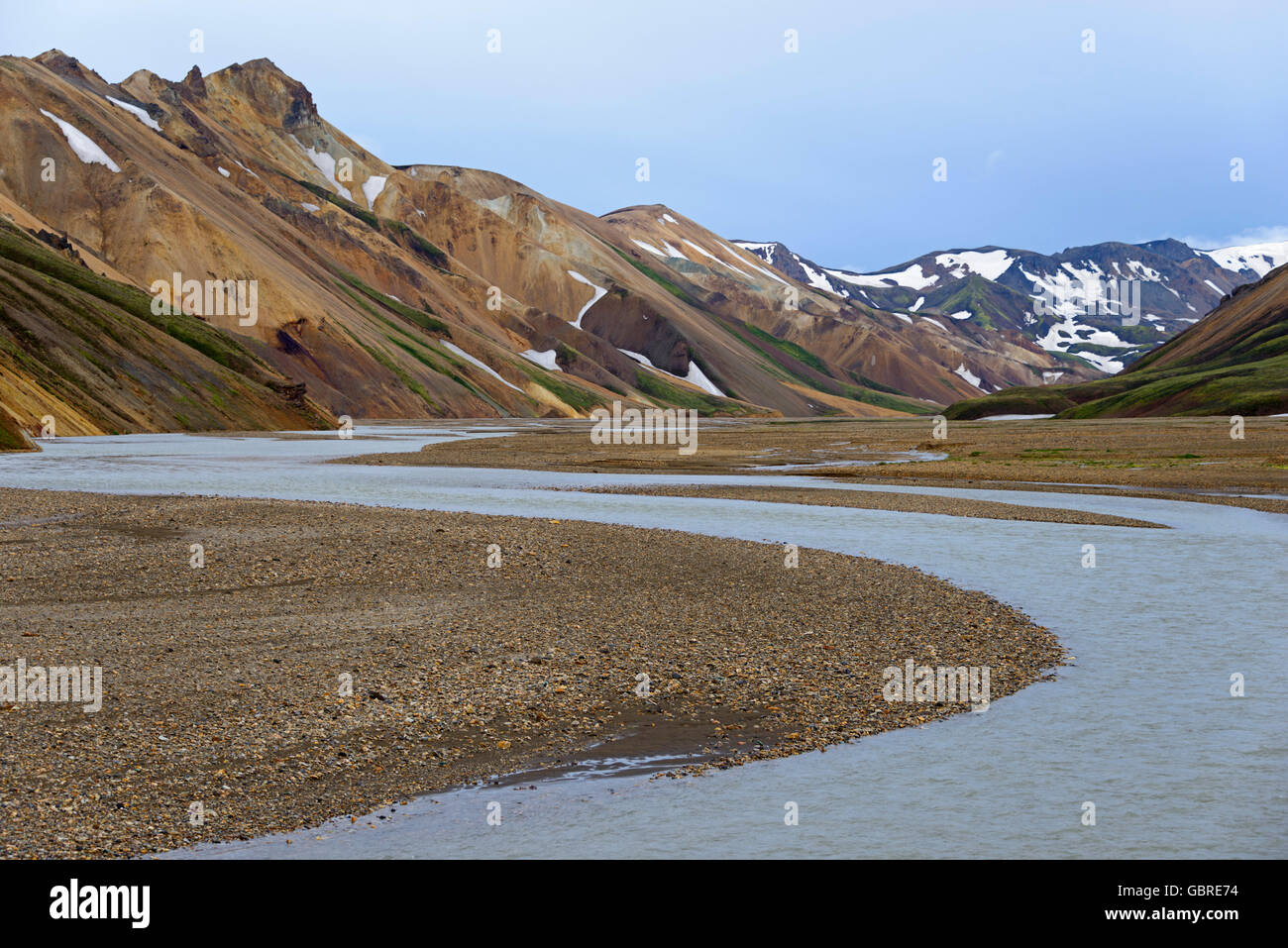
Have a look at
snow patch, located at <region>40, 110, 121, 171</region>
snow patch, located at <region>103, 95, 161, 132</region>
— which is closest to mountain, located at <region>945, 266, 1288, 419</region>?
snow patch, located at <region>40, 110, 121, 171</region>

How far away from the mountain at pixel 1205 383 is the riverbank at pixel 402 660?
5044 inches

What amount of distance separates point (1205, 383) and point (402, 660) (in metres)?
156

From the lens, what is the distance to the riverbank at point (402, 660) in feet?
36.2

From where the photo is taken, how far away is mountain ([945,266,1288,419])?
139625mm

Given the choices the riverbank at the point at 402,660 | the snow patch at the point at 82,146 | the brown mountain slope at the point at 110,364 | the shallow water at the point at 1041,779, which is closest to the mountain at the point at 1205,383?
the brown mountain slope at the point at 110,364

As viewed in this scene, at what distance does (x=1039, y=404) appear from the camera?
582ft

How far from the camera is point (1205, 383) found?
491 feet

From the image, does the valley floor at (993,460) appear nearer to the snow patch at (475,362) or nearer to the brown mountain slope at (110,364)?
the brown mountain slope at (110,364)

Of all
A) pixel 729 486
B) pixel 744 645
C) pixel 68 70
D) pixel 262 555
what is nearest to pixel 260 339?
pixel 68 70

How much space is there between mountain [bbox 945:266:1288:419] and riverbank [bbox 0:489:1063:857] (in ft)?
420

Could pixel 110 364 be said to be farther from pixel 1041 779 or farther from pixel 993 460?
pixel 1041 779
